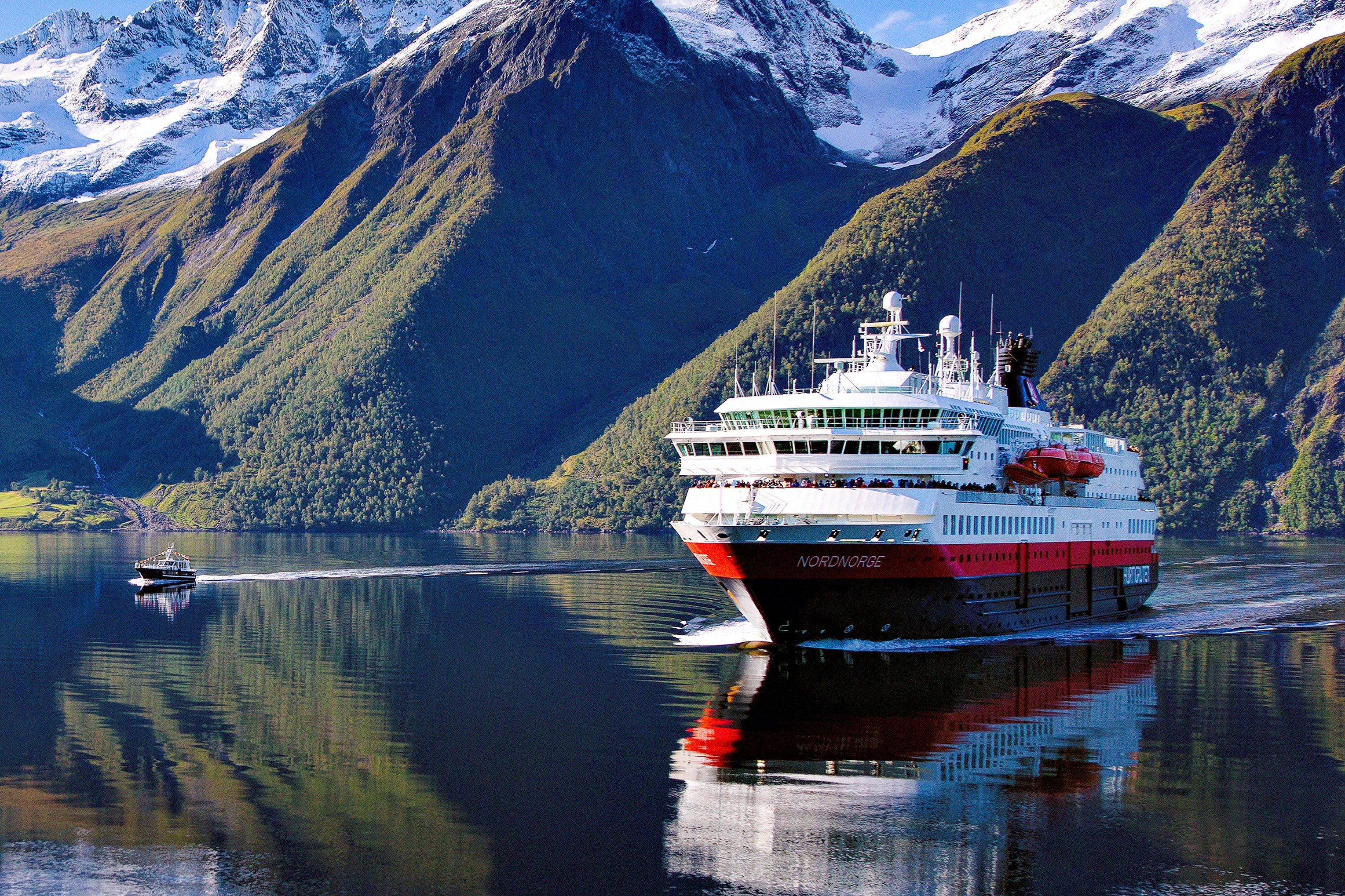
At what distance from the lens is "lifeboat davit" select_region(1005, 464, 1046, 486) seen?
82250 millimetres

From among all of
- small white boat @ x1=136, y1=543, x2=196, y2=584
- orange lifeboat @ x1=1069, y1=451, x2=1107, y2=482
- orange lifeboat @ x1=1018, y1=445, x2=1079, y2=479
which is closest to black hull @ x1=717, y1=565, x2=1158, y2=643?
orange lifeboat @ x1=1018, y1=445, x2=1079, y2=479

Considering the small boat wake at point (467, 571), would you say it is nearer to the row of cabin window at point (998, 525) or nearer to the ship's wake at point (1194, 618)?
the ship's wake at point (1194, 618)

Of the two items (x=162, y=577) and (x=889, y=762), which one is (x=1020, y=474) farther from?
(x=162, y=577)

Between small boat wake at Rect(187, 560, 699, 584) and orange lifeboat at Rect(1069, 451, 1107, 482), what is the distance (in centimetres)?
5275

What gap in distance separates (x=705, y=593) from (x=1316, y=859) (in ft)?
228

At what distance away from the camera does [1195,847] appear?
3959 cm

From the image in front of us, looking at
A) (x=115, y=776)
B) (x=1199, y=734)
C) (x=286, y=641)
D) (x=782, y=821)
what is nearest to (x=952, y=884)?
(x=782, y=821)

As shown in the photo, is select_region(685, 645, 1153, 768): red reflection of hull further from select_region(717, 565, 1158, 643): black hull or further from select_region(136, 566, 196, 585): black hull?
select_region(136, 566, 196, 585): black hull

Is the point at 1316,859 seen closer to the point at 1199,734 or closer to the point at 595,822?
the point at 1199,734

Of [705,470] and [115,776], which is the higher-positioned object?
[705,470]

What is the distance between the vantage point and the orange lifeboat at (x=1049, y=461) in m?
84.1

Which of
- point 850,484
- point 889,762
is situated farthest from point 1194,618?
point 889,762

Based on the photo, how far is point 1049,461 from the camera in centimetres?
8419

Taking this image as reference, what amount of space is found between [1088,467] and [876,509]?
76.5ft
